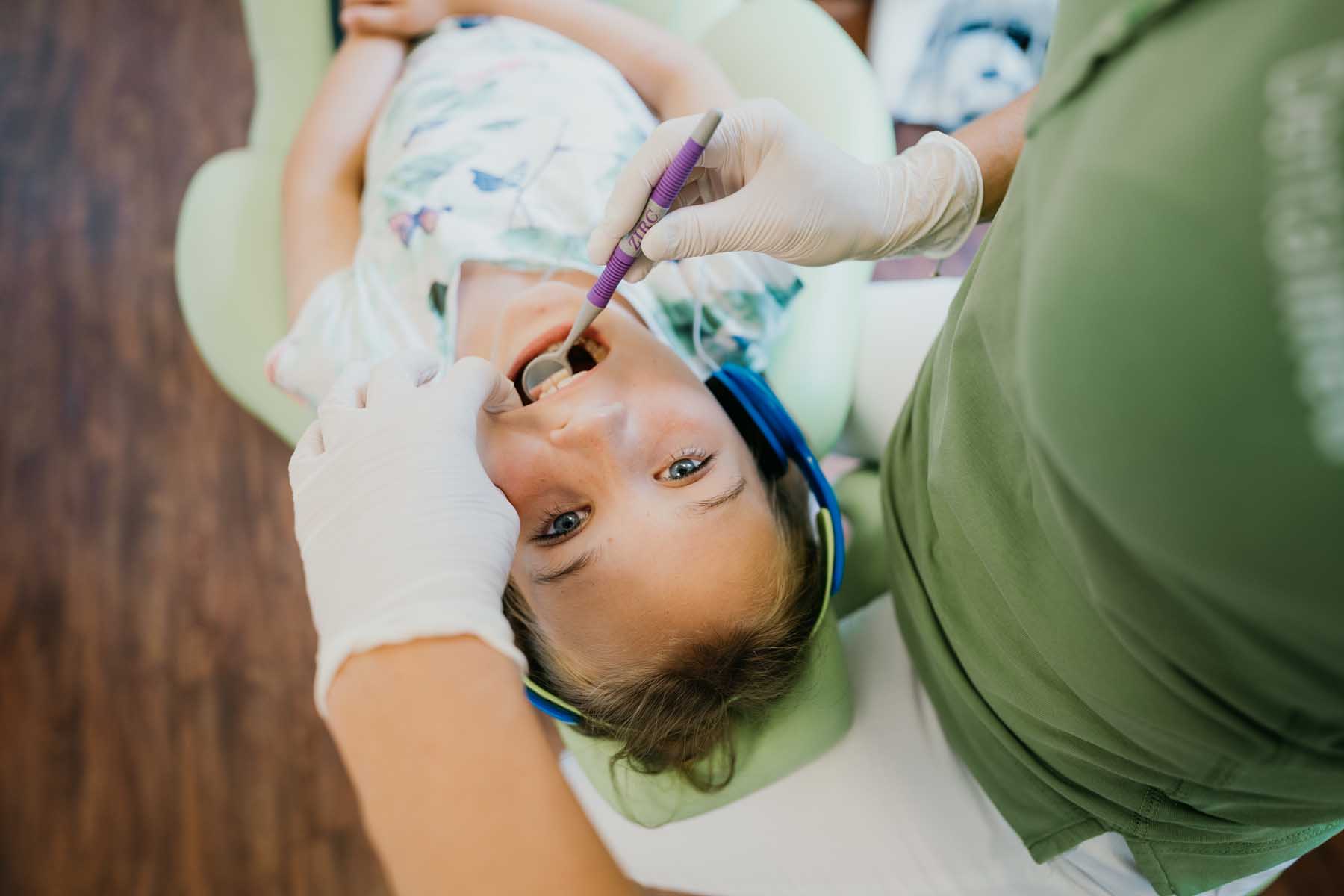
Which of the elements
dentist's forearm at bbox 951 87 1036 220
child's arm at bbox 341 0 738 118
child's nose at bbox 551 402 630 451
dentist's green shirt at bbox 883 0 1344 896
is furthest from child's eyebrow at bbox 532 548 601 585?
child's arm at bbox 341 0 738 118

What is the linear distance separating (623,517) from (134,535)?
5.41 ft

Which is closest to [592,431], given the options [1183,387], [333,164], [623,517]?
[623,517]

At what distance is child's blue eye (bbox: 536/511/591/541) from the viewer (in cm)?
96

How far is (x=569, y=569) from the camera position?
939 mm

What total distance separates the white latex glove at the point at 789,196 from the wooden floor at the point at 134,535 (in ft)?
4.87

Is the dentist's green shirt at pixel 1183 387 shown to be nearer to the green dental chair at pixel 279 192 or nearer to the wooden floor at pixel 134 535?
the green dental chair at pixel 279 192

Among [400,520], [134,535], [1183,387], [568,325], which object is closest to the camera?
[1183,387]

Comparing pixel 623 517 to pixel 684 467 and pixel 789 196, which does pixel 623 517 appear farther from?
pixel 789 196

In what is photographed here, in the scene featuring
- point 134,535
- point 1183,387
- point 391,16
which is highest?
point 1183,387

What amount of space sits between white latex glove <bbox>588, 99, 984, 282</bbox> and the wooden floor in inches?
58.5

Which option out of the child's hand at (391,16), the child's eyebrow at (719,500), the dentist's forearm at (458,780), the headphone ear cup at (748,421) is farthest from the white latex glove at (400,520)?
the child's hand at (391,16)

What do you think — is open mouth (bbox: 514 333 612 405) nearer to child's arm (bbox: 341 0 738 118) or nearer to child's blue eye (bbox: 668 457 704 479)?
child's blue eye (bbox: 668 457 704 479)

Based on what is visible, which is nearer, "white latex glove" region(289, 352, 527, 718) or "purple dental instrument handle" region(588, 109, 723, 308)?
"white latex glove" region(289, 352, 527, 718)

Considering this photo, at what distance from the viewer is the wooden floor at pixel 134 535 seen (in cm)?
171
